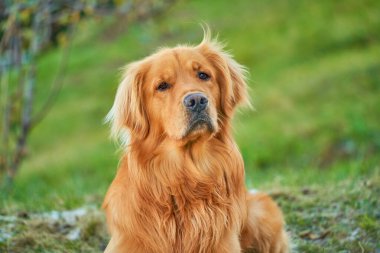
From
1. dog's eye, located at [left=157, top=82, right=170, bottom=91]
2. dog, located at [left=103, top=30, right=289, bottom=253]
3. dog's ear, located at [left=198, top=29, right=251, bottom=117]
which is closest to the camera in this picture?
dog, located at [left=103, top=30, right=289, bottom=253]

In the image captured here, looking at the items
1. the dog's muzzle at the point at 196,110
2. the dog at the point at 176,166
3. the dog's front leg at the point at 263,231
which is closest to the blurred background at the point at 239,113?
the dog's front leg at the point at 263,231

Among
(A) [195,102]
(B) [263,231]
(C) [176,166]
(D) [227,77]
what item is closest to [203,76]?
(D) [227,77]

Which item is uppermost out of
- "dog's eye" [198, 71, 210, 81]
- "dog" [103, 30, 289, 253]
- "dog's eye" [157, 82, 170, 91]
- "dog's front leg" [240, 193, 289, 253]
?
"dog's eye" [198, 71, 210, 81]

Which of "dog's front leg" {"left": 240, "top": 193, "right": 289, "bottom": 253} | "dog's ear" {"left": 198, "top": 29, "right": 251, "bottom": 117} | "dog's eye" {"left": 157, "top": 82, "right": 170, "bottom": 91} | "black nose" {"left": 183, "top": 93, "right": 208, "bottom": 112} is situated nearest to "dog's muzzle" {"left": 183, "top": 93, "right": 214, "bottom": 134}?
"black nose" {"left": 183, "top": 93, "right": 208, "bottom": 112}

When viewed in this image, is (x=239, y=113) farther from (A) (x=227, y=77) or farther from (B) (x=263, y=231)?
(B) (x=263, y=231)

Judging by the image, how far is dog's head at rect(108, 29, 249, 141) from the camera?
4992 millimetres

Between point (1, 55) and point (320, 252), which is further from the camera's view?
point (1, 55)

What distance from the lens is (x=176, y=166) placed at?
5.18 meters

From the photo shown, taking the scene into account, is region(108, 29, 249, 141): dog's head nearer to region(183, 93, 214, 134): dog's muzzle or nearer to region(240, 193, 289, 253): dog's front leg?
region(183, 93, 214, 134): dog's muzzle

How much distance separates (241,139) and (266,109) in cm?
179

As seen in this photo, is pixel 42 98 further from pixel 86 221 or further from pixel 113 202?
pixel 113 202

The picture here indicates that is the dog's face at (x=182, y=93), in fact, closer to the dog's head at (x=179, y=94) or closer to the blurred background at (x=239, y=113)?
the dog's head at (x=179, y=94)

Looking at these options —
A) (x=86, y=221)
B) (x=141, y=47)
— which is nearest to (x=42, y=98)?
(x=141, y=47)

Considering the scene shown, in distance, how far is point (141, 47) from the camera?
70.1 feet
